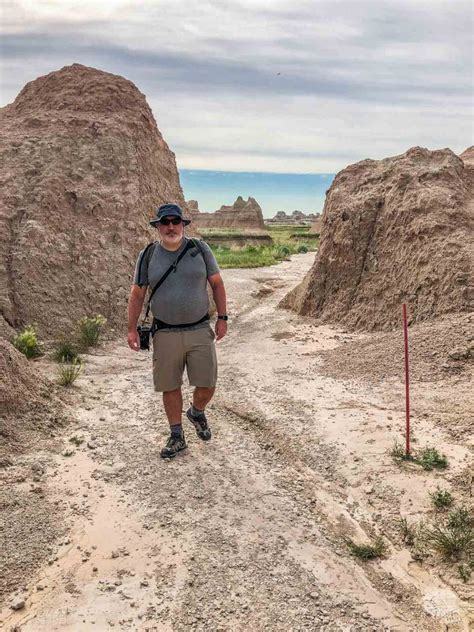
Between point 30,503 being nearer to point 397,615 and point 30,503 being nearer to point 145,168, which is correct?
point 397,615

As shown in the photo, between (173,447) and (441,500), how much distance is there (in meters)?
2.30

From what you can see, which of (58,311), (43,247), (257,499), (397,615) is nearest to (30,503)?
(257,499)

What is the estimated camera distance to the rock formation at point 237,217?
73312mm

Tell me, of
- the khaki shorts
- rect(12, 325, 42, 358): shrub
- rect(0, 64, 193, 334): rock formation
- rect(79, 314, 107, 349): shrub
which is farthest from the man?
rect(0, 64, 193, 334): rock formation

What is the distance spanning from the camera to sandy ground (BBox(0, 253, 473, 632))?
333 centimetres

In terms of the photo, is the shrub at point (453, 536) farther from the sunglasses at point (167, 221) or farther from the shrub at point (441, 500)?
the sunglasses at point (167, 221)

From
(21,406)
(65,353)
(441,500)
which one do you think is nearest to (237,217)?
(65,353)

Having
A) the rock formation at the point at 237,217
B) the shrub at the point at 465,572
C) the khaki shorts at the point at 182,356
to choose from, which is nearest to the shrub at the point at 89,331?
the khaki shorts at the point at 182,356

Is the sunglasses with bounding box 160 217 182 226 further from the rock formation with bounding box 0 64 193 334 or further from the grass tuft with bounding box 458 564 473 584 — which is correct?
the rock formation with bounding box 0 64 193 334

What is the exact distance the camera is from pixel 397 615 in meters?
3.35

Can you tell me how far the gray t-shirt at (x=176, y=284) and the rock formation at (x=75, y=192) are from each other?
5.25 metres

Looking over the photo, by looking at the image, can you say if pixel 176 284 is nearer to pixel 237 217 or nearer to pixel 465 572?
pixel 465 572

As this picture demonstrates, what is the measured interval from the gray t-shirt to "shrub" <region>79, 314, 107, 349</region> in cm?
470

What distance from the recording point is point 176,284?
4.88 m
